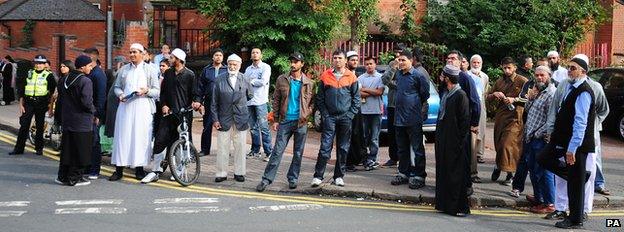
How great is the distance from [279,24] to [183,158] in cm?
860

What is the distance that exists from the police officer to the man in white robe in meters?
3.06

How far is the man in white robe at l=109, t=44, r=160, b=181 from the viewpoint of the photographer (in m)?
11.6

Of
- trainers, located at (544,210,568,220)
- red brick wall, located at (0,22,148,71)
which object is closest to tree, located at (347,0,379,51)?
red brick wall, located at (0,22,148,71)

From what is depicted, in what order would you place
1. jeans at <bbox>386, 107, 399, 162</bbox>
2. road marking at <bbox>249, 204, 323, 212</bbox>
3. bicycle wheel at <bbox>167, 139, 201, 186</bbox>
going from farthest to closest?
jeans at <bbox>386, 107, 399, 162</bbox>, bicycle wheel at <bbox>167, 139, 201, 186</bbox>, road marking at <bbox>249, 204, 323, 212</bbox>

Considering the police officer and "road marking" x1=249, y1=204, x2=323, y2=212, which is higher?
the police officer

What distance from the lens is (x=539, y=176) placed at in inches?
388

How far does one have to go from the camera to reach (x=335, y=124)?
10.8 metres

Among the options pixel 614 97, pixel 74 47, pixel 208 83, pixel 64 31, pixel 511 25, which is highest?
pixel 511 25

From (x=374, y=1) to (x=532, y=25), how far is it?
456 cm

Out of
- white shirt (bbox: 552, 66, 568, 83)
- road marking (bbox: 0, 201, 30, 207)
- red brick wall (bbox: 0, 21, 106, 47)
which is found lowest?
road marking (bbox: 0, 201, 30, 207)

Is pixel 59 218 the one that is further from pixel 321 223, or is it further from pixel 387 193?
pixel 387 193

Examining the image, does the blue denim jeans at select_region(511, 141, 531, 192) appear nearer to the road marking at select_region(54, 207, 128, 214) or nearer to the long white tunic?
the road marking at select_region(54, 207, 128, 214)

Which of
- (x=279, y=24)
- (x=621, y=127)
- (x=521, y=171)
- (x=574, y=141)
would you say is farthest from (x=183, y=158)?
(x=621, y=127)

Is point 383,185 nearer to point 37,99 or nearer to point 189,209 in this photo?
point 189,209
